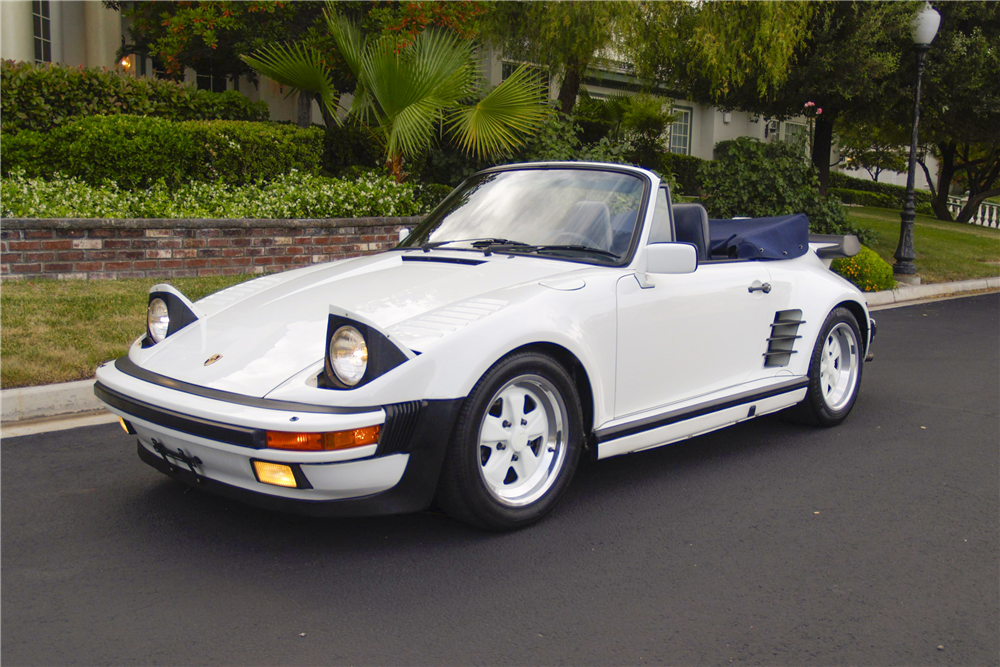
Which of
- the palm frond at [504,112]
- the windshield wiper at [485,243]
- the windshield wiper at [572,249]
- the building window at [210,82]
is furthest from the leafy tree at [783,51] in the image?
the windshield wiper at [572,249]

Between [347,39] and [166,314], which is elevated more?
[347,39]

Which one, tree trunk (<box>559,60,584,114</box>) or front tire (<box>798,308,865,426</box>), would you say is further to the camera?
tree trunk (<box>559,60,584,114</box>)

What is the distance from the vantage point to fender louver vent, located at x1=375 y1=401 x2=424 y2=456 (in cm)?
306

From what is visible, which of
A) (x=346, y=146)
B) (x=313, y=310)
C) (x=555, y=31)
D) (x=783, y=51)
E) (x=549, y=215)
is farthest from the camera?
(x=346, y=146)

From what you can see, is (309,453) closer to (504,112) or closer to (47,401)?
(47,401)

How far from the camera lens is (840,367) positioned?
214 inches

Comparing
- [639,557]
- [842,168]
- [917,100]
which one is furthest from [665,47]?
[842,168]

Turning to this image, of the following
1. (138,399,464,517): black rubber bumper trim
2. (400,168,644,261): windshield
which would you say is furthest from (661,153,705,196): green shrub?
(138,399,464,517): black rubber bumper trim

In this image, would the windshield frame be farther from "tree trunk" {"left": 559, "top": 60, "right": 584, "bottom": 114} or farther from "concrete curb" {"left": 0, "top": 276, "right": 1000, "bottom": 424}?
"tree trunk" {"left": 559, "top": 60, "right": 584, "bottom": 114}

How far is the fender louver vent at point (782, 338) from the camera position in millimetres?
4766

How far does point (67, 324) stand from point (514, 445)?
4.63 m

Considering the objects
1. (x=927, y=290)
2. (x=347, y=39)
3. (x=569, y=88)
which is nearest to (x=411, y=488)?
(x=347, y=39)

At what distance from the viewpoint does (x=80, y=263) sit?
812 centimetres

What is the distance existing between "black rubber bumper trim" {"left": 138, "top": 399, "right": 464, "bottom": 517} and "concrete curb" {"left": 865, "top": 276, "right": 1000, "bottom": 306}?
31.4 ft
